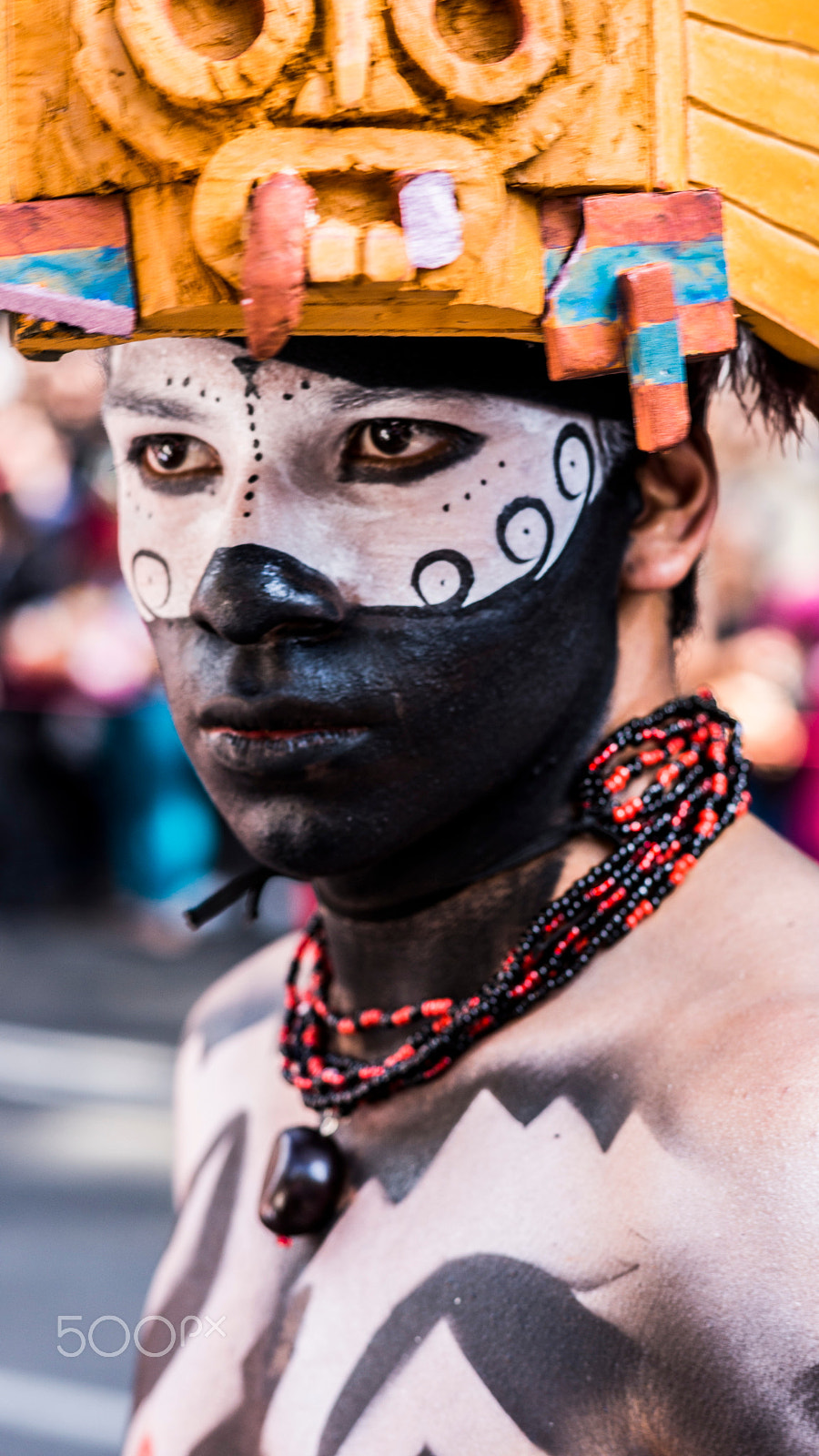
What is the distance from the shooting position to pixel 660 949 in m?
1.32

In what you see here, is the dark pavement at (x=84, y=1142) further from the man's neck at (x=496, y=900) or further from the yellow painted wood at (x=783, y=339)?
the yellow painted wood at (x=783, y=339)

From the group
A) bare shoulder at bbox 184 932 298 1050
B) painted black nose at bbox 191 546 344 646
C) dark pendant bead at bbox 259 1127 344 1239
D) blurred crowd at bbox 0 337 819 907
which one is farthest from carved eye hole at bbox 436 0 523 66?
blurred crowd at bbox 0 337 819 907

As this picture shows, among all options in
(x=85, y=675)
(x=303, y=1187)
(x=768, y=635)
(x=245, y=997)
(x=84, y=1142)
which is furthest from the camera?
(x=85, y=675)

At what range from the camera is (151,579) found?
4.64ft

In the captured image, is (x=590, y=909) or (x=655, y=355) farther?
(x=590, y=909)

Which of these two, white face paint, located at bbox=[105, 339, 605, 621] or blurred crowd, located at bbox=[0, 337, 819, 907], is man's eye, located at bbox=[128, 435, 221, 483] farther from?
blurred crowd, located at bbox=[0, 337, 819, 907]

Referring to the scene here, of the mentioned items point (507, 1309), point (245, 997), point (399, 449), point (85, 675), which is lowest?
point (85, 675)

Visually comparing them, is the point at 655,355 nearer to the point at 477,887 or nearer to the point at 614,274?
the point at 614,274

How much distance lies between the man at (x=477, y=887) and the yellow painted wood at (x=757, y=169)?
0.24m

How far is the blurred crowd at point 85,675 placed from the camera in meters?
6.09

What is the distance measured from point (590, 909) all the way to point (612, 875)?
4cm

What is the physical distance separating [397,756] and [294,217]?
490 mm

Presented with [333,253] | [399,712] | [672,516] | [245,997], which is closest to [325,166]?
[333,253]

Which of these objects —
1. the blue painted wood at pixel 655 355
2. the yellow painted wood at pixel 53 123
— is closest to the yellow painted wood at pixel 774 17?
the blue painted wood at pixel 655 355
